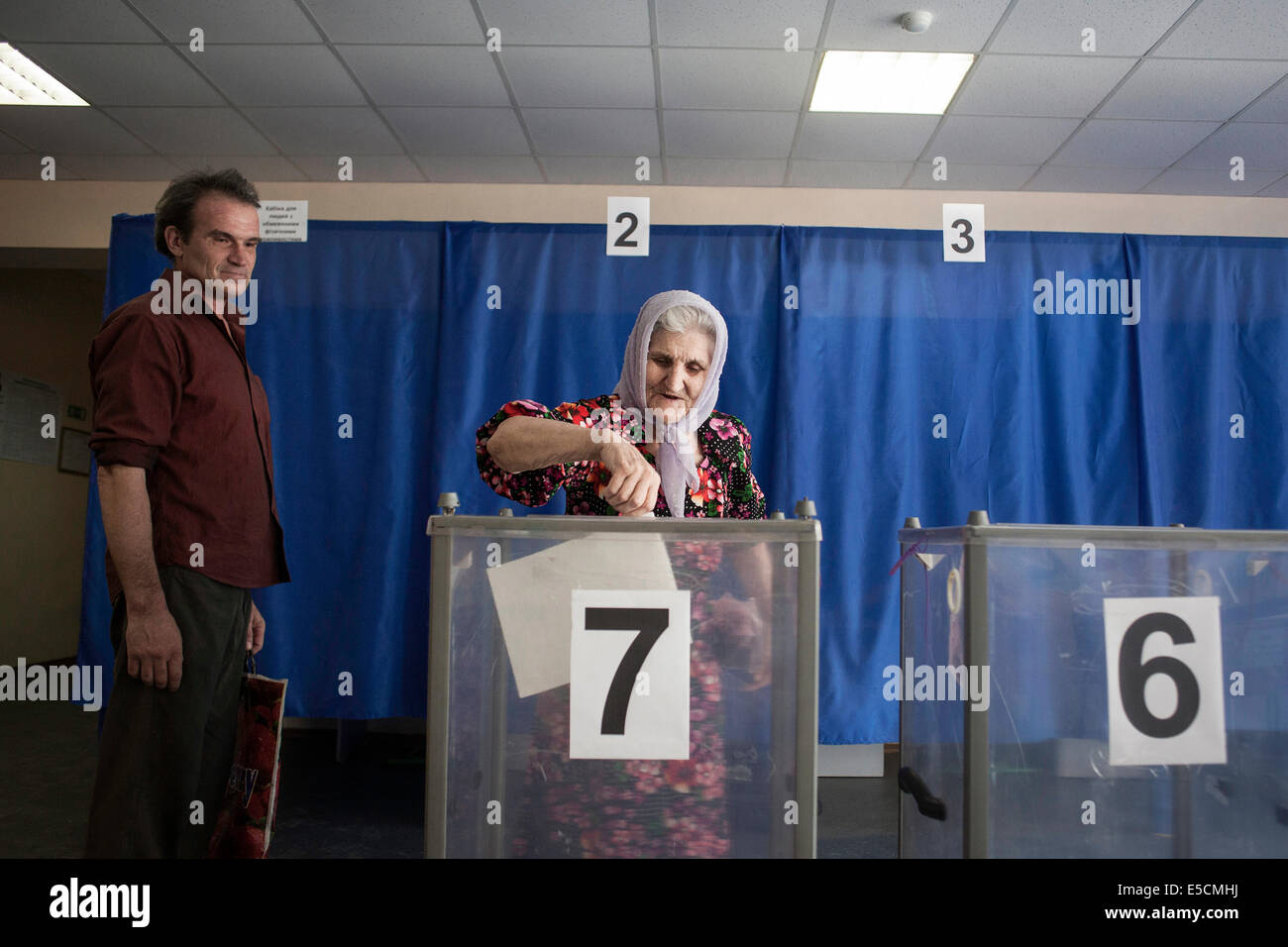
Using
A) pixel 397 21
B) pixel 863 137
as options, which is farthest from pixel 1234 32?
pixel 397 21

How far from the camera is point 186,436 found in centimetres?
141

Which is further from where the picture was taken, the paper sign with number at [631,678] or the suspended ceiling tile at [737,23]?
the suspended ceiling tile at [737,23]

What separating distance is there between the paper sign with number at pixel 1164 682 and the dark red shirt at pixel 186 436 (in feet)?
4.34

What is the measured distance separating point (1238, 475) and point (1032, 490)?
79cm

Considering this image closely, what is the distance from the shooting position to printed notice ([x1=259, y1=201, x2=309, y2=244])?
10.9ft

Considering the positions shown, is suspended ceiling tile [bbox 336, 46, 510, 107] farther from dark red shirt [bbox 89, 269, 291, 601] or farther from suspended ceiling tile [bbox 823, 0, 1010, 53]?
dark red shirt [bbox 89, 269, 291, 601]

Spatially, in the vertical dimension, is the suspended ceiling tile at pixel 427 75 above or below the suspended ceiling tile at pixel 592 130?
above

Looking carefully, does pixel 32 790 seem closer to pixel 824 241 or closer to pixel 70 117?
pixel 70 117

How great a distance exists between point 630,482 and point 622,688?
25cm

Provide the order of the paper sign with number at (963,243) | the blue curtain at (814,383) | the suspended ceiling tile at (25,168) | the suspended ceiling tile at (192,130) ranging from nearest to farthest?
the blue curtain at (814,383) → the paper sign with number at (963,243) → the suspended ceiling tile at (192,130) → the suspended ceiling tile at (25,168)

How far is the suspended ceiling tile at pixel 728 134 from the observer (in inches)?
130

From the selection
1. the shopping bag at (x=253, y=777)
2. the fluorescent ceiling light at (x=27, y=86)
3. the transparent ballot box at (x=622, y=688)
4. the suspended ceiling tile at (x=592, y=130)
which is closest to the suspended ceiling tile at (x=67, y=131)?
the fluorescent ceiling light at (x=27, y=86)

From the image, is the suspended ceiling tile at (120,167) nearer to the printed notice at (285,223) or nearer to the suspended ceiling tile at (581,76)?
the printed notice at (285,223)
